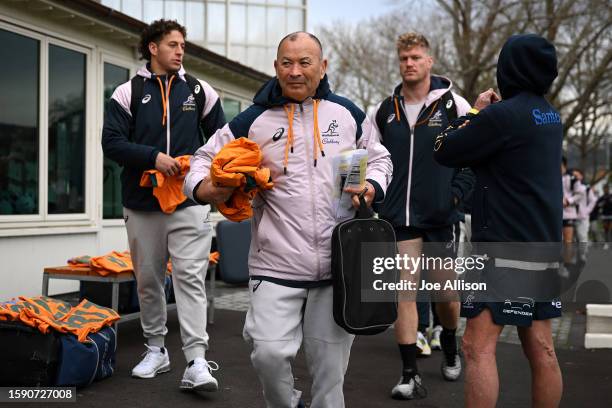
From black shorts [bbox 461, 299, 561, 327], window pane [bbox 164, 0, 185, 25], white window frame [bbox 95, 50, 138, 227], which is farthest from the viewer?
window pane [bbox 164, 0, 185, 25]

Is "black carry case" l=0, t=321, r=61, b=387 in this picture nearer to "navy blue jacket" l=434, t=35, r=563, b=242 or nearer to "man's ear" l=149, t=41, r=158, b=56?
"man's ear" l=149, t=41, r=158, b=56

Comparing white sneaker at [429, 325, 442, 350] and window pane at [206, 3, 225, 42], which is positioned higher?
window pane at [206, 3, 225, 42]

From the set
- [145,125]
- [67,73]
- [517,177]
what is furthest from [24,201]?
[517,177]

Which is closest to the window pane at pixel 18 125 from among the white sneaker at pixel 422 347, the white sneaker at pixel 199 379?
the white sneaker at pixel 199 379

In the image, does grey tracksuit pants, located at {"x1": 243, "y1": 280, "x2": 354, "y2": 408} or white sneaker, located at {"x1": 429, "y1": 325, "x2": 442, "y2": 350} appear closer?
grey tracksuit pants, located at {"x1": 243, "y1": 280, "x2": 354, "y2": 408}

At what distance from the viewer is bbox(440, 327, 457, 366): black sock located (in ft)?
19.5

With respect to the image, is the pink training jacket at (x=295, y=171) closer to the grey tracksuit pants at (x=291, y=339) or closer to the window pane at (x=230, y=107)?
the grey tracksuit pants at (x=291, y=339)

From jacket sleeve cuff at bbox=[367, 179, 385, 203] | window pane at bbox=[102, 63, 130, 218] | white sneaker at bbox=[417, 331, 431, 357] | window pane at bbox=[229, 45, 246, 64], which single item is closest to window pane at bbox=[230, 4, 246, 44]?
window pane at bbox=[229, 45, 246, 64]

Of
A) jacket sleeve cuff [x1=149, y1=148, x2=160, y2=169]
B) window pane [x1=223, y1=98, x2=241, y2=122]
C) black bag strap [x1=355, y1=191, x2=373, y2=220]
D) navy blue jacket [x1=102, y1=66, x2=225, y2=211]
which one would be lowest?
black bag strap [x1=355, y1=191, x2=373, y2=220]

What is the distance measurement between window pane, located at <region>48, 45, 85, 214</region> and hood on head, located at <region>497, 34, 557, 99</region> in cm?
648

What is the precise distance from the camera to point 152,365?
573cm

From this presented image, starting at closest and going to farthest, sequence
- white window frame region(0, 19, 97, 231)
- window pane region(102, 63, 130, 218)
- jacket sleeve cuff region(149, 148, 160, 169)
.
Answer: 1. jacket sleeve cuff region(149, 148, 160, 169)
2. white window frame region(0, 19, 97, 231)
3. window pane region(102, 63, 130, 218)

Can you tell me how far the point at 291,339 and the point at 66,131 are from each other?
258 inches

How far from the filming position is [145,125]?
551 cm
